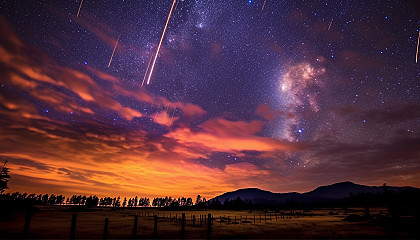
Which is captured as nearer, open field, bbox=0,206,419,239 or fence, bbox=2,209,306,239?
fence, bbox=2,209,306,239

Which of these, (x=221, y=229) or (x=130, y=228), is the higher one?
(x=221, y=229)

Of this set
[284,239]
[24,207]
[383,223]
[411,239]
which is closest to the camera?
[411,239]

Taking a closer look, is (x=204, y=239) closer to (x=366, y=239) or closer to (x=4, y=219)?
(x=366, y=239)

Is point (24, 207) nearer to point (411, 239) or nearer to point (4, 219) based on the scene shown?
point (4, 219)

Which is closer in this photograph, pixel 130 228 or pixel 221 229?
pixel 221 229

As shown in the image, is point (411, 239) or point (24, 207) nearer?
point (411, 239)

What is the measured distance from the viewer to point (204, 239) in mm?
20578

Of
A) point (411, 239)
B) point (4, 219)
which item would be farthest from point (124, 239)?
point (4, 219)

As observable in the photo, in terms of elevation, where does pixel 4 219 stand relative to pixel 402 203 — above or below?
below

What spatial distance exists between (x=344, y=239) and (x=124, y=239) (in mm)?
20574

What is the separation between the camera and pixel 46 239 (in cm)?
1952

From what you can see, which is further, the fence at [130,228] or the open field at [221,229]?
the open field at [221,229]

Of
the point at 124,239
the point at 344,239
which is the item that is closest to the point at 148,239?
the point at 124,239

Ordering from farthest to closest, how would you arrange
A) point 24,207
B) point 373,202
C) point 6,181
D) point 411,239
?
point 373,202 < point 6,181 < point 24,207 < point 411,239
